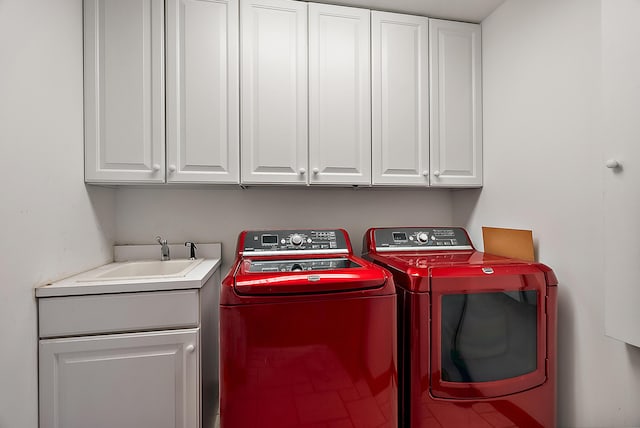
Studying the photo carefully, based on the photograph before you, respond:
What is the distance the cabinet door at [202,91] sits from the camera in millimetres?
1530

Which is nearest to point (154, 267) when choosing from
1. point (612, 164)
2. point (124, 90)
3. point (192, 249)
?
point (192, 249)

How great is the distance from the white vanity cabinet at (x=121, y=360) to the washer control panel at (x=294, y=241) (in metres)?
0.45

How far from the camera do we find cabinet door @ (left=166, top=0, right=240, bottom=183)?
153 cm

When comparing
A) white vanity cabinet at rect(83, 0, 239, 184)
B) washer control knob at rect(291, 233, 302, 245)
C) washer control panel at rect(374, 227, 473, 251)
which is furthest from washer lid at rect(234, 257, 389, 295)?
white vanity cabinet at rect(83, 0, 239, 184)

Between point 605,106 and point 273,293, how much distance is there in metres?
1.44

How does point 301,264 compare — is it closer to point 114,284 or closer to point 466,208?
point 114,284

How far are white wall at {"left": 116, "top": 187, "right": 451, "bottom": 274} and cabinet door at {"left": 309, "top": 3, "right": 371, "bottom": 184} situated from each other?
14.0 inches

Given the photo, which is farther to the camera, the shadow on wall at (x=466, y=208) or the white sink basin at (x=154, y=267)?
the shadow on wall at (x=466, y=208)

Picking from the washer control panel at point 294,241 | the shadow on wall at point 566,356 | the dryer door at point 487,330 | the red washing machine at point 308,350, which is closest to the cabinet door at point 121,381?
the red washing machine at point 308,350

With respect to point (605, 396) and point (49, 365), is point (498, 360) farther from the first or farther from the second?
point (49, 365)

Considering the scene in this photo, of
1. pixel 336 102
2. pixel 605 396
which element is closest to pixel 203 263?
pixel 336 102

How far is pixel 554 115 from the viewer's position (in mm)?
1420

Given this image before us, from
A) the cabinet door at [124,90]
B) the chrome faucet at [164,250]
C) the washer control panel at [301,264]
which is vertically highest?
the cabinet door at [124,90]

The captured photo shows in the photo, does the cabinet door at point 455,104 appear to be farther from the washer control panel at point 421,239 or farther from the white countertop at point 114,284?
the white countertop at point 114,284
